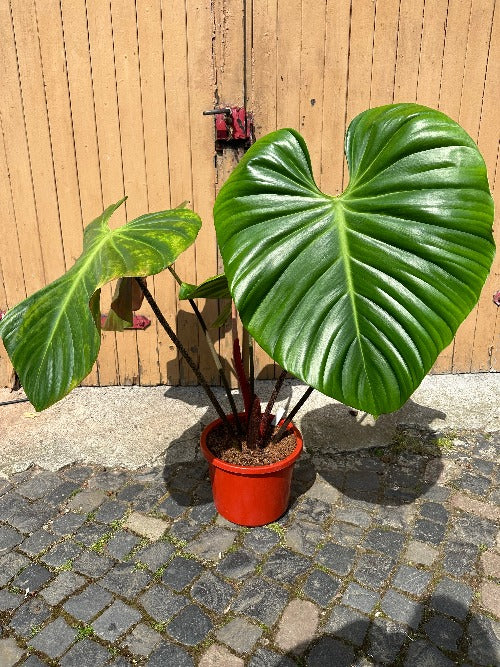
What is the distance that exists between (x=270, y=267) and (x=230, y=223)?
0.56ft

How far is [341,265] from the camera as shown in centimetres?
150

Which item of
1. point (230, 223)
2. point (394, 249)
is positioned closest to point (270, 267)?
point (230, 223)

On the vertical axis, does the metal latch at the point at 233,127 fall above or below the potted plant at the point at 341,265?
above

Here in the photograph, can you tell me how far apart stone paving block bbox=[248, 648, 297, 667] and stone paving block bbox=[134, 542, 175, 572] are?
497 mm

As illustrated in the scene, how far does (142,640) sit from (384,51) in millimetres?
2714

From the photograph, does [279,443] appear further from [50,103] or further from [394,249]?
[50,103]

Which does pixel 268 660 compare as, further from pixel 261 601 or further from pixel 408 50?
pixel 408 50

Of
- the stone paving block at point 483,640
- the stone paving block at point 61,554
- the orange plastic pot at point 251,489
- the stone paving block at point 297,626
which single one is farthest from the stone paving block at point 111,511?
the stone paving block at point 483,640

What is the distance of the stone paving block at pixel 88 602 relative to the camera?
193 cm

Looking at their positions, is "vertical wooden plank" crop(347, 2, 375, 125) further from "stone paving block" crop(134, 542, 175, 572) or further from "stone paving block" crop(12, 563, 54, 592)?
"stone paving block" crop(12, 563, 54, 592)

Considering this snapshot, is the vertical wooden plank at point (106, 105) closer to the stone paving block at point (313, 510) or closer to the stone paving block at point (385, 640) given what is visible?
→ the stone paving block at point (313, 510)

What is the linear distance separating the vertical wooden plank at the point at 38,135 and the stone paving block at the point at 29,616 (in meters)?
1.74

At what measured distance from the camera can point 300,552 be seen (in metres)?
2.18

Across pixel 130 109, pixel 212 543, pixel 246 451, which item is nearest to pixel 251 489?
pixel 246 451
